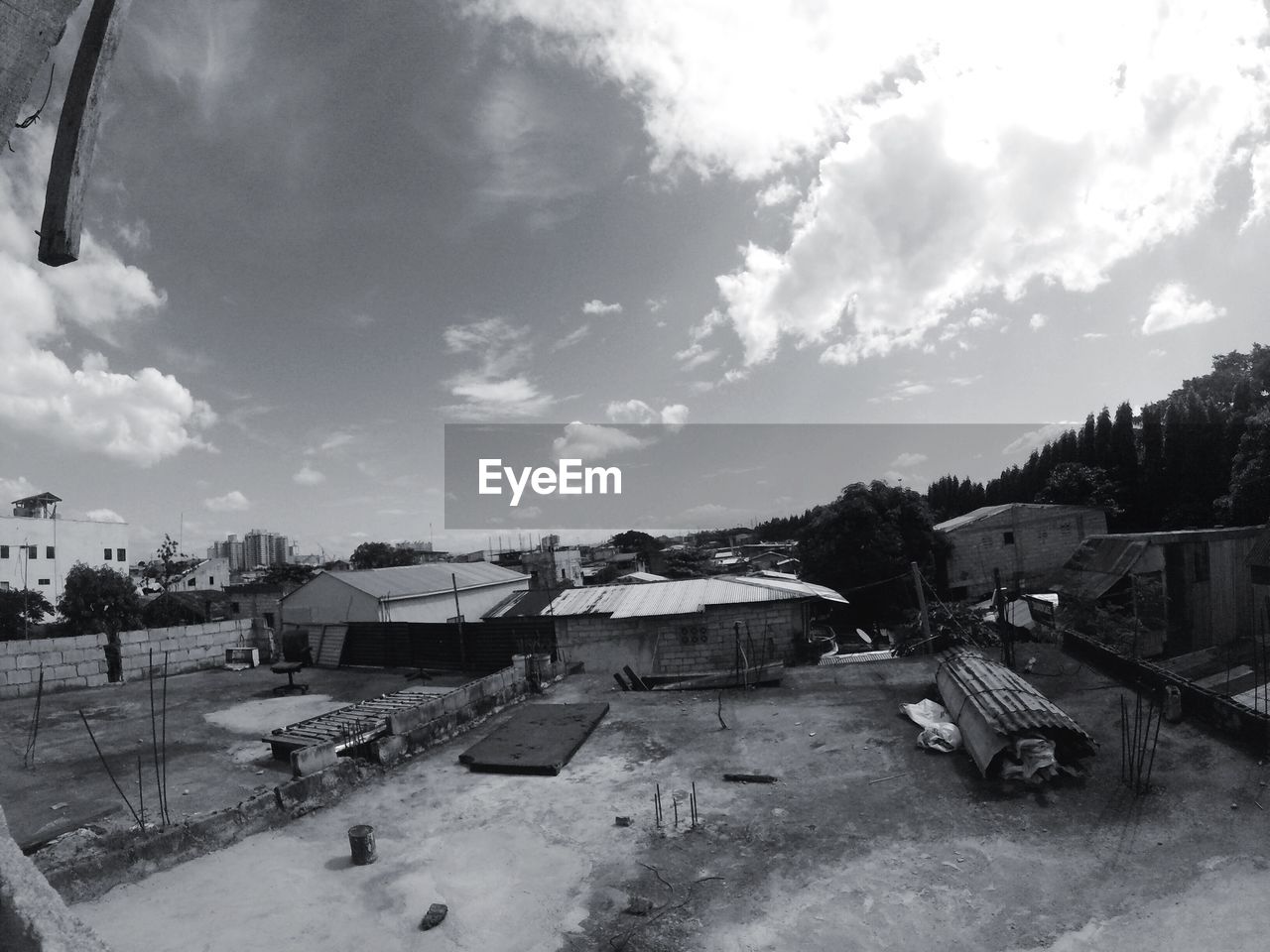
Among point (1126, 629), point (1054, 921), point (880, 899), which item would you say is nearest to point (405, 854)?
point (880, 899)

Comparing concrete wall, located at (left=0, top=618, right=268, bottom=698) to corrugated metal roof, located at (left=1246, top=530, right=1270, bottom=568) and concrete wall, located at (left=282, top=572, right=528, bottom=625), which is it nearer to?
concrete wall, located at (left=282, top=572, right=528, bottom=625)

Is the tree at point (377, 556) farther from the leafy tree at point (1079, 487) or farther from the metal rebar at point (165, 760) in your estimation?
the leafy tree at point (1079, 487)

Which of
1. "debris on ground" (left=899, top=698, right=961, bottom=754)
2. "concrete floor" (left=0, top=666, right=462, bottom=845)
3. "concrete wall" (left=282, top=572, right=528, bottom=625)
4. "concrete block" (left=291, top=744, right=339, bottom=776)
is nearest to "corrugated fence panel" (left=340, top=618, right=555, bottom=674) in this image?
"concrete floor" (left=0, top=666, right=462, bottom=845)

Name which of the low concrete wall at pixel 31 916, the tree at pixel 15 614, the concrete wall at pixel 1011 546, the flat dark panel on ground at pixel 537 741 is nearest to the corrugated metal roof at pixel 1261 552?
the concrete wall at pixel 1011 546

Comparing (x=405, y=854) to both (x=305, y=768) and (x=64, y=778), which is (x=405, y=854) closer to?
(x=305, y=768)

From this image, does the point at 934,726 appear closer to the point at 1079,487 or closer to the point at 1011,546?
the point at 1011,546

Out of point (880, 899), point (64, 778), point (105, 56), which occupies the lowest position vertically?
point (64, 778)
